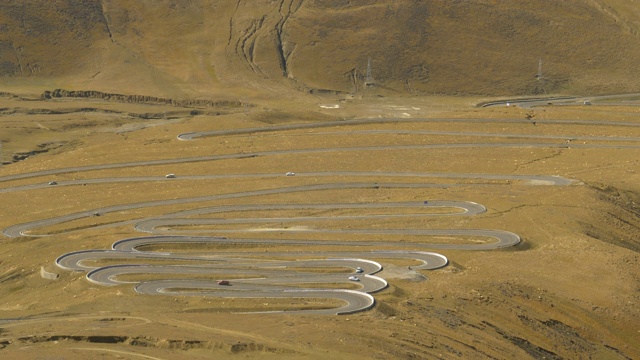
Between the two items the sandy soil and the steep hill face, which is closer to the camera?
the sandy soil

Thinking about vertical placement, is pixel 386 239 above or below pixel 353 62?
below

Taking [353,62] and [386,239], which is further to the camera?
[353,62]

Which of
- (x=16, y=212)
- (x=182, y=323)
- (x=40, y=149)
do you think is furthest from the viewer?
(x=40, y=149)

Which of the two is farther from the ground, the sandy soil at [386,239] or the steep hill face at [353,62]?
the steep hill face at [353,62]

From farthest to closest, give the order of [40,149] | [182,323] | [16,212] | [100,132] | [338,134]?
[100,132], [40,149], [338,134], [16,212], [182,323]

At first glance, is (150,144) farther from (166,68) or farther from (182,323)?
(182,323)

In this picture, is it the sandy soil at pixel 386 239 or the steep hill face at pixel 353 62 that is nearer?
the sandy soil at pixel 386 239

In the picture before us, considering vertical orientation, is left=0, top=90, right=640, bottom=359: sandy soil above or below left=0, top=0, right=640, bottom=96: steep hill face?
below

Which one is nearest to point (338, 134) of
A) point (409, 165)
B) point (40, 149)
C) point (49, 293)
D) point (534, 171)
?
point (409, 165)
